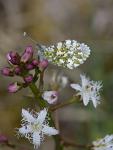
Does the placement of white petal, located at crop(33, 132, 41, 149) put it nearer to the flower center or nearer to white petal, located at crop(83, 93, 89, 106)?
the flower center

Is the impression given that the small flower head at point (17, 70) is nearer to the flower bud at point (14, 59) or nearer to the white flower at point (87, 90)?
the flower bud at point (14, 59)

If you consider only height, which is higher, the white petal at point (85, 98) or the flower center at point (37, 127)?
the white petal at point (85, 98)

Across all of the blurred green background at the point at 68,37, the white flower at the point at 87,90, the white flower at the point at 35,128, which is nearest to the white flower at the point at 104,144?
the white flower at the point at 87,90

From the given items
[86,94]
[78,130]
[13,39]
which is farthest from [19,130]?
[13,39]

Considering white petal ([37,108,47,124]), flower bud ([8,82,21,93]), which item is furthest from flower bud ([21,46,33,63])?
white petal ([37,108,47,124])

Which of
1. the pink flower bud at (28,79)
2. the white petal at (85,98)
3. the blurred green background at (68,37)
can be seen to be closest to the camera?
the pink flower bud at (28,79)

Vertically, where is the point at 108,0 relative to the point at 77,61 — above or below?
above

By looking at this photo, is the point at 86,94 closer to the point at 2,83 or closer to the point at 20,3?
the point at 2,83
